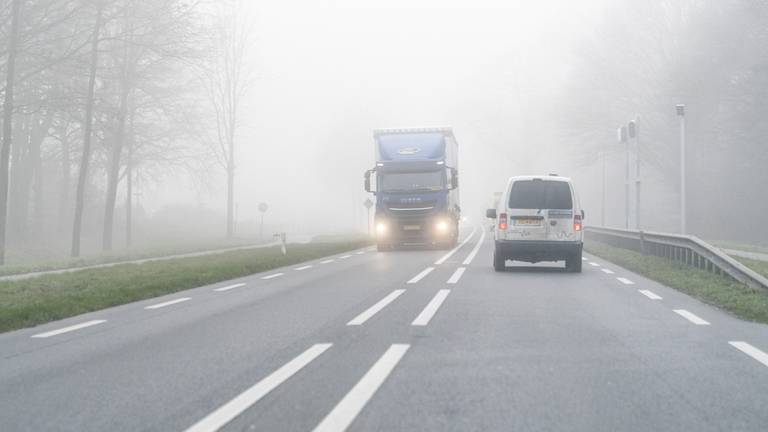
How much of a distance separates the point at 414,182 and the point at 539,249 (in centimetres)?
918

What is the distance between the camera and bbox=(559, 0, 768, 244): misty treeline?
31891 mm

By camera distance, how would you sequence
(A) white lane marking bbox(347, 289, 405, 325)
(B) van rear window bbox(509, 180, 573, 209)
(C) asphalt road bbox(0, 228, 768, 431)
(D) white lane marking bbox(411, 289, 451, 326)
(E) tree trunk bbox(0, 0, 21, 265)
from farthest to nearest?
(E) tree trunk bbox(0, 0, 21, 265) → (B) van rear window bbox(509, 180, 573, 209) → (A) white lane marking bbox(347, 289, 405, 325) → (D) white lane marking bbox(411, 289, 451, 326) → (C) asphalt road bbox(0, 228, 768, 431)

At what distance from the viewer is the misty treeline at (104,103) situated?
20.4 m

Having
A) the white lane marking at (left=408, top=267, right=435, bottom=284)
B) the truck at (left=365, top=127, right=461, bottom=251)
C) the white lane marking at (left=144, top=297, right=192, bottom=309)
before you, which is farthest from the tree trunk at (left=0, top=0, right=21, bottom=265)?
the white lane marking at (left=408, top=267, right=435, bottom=284)

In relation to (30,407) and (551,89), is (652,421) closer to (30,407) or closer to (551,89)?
(30,407)

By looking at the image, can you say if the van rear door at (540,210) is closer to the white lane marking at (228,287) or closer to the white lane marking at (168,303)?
the white lane marking at (228,287)

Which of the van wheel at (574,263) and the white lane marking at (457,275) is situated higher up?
the van wheel at (574,263)

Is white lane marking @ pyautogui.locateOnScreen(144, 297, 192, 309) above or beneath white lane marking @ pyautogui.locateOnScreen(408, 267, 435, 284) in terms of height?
beneath

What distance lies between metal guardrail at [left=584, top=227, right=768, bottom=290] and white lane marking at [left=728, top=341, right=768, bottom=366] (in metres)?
3.91

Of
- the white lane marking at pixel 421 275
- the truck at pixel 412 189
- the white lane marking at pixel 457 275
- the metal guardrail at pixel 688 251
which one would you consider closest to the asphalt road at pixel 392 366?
the metal guardrail at pixel 688 251

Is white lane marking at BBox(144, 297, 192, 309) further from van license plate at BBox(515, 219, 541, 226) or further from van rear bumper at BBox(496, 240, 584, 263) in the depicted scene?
van license plate at BBox(515, 219, 541, 226)

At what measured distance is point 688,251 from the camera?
15156 mm

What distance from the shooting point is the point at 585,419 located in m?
4.30

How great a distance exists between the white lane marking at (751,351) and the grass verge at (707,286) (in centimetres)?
169
